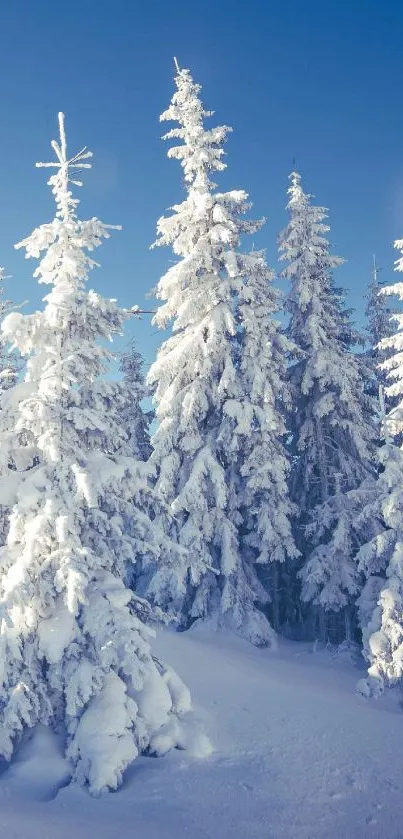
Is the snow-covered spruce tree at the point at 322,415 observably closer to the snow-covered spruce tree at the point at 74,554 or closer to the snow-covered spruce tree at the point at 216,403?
the snow-covered spruce tree at the point at 216,403

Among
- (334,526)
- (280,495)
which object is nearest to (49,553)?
(280,495)

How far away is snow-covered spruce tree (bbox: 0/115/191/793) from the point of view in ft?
29.7

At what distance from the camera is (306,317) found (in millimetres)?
21797

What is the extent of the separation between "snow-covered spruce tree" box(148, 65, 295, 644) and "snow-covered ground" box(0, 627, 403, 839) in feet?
15.3

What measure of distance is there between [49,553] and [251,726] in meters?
5.53

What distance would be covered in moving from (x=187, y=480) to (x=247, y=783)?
1021cm

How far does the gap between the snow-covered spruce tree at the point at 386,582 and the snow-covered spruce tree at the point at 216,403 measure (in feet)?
9.78

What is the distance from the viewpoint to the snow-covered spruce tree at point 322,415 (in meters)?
18.7

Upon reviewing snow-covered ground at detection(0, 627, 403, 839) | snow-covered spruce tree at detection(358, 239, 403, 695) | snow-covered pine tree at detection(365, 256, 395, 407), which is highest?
snow-covered pine tree at detection(365, 256, 395, 407)

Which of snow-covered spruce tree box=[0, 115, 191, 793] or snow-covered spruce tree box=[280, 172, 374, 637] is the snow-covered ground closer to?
snow-covered spruce tree box=[0, 115, 191, 793]

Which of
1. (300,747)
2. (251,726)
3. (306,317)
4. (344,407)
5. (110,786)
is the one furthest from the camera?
(306,317)

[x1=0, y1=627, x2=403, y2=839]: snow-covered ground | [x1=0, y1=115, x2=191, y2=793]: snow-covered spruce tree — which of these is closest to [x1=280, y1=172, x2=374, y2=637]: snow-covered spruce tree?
[x1=0, y1=627, x2=403, y2=839]: snow-covered ground

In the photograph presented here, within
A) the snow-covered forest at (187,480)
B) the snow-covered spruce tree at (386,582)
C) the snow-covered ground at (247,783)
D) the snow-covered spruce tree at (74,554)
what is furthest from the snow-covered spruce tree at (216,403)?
the snow-covered spruce tree at (74,554)

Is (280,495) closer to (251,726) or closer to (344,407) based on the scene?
(344,407)
